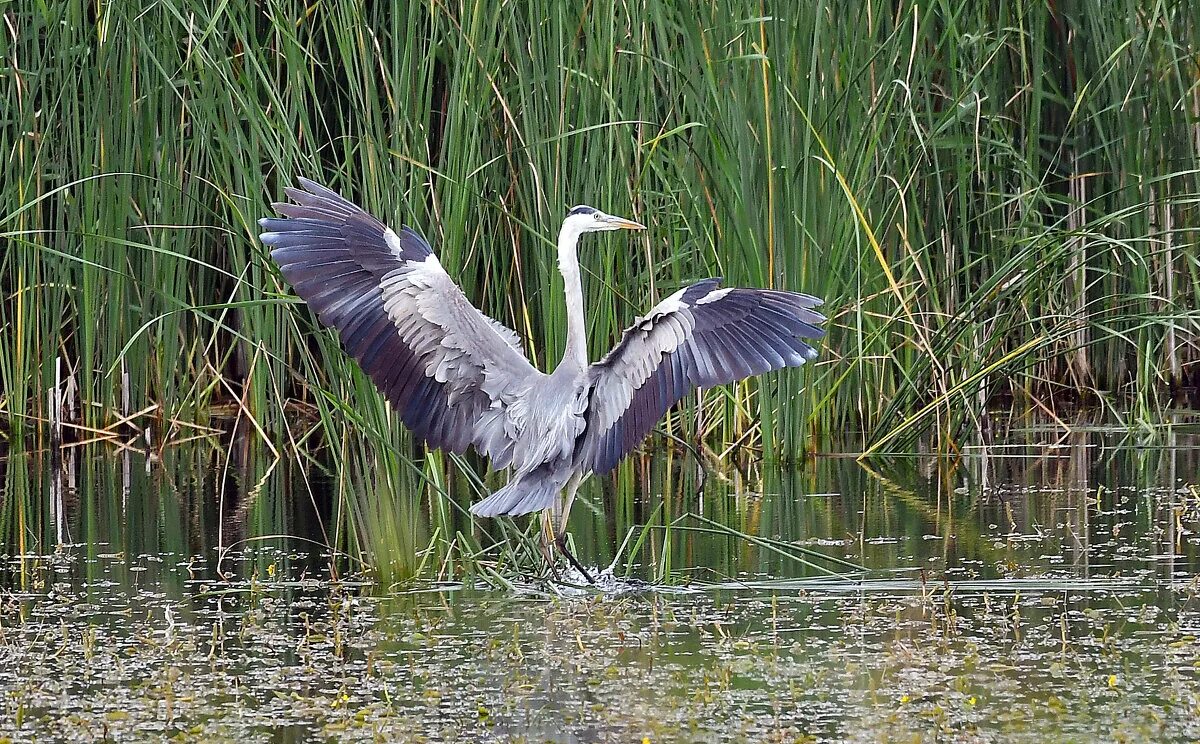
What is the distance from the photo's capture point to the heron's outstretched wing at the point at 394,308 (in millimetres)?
5047

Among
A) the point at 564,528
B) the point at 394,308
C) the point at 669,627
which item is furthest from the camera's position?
the point at 564,528

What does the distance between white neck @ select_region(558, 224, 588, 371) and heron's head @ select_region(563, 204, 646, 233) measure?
7 cm

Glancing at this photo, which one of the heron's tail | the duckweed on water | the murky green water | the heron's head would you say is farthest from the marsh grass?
the duckweed on water

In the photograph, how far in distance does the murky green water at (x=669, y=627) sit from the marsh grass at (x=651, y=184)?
0.62 metres

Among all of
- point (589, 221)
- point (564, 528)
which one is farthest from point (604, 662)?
point (589, 221)

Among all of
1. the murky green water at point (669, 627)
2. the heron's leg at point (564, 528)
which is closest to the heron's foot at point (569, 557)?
the heron's leg at point (564, 528)

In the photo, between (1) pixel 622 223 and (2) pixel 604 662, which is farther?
(1) pixel 622 223

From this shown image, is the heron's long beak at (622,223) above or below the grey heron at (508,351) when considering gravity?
above

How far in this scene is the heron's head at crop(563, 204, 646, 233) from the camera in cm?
558

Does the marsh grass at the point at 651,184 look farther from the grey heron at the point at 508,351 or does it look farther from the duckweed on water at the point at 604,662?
the duckweed on water at the point at 604,662

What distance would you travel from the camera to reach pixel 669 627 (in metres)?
4.39

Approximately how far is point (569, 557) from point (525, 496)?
7.8 inches

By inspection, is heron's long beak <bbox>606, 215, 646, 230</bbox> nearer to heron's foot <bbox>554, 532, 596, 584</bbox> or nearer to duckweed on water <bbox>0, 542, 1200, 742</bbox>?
heron's foot <bbox>554, 532, 596, 584</bbox>

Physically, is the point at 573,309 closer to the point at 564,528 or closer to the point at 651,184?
the point at 564,528
